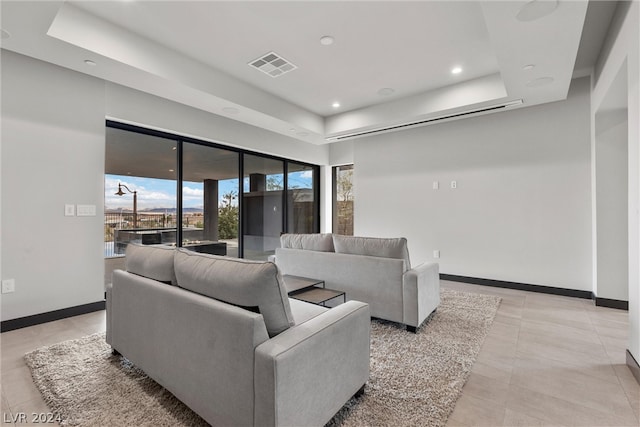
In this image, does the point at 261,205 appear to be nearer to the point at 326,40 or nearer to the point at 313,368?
the point at 326,40

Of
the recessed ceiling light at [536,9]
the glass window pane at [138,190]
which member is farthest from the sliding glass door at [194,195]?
the recessed ceiling light at [536,9]

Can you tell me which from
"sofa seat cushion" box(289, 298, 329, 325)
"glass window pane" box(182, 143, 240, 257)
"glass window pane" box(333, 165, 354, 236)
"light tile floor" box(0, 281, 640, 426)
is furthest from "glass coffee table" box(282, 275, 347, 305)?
"glass window pane" box(333, 165, 354, 236)

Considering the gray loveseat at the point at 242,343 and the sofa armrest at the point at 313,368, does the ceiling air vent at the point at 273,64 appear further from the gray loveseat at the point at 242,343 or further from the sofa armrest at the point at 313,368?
the sofa armrest at the point at 313,368

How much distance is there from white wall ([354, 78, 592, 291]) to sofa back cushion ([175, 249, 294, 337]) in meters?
4.14

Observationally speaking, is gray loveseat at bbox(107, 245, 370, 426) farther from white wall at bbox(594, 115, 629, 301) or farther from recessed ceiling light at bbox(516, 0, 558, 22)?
white wall at bbox(594, 115, 629, 301)

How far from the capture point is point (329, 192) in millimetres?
7062

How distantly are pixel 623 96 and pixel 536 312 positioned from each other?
2424 millimetres

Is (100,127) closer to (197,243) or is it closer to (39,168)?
(39,168)

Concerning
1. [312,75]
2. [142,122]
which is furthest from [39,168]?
[312,75]

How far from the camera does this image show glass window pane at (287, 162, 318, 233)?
21.1ft

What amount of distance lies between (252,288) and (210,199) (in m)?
3.86

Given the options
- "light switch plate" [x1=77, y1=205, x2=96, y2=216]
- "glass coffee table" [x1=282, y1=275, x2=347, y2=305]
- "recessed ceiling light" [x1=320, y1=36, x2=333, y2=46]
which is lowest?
"glass coffee table" [x1=282, y1=275, x2=347, y2=305]

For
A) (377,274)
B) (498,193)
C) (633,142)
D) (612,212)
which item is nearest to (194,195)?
(377,274)

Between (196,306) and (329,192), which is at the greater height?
(329,192)
